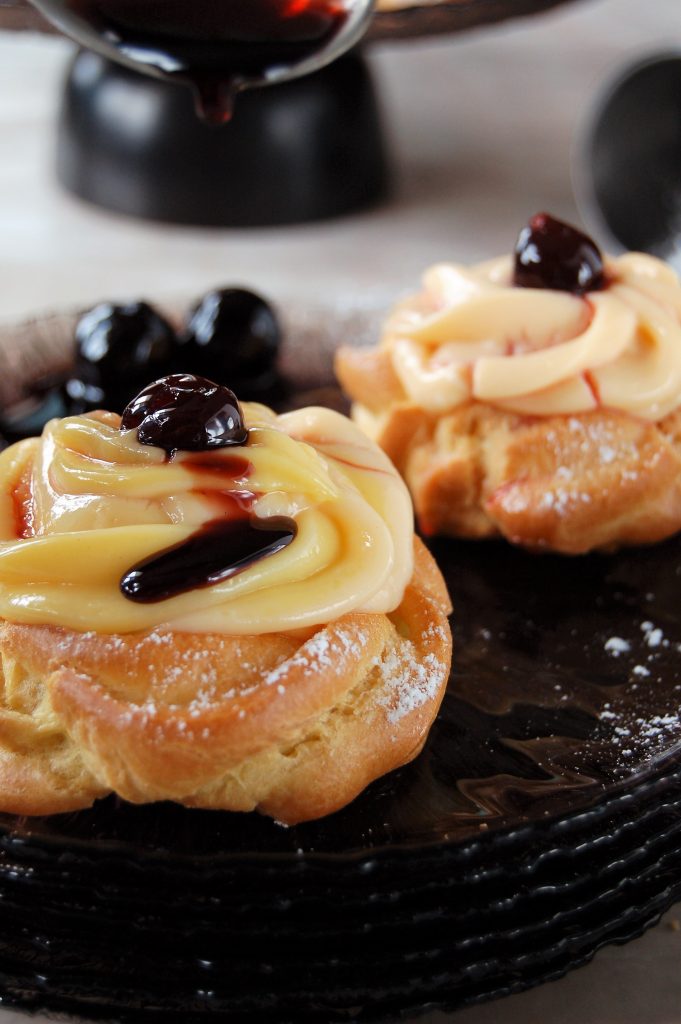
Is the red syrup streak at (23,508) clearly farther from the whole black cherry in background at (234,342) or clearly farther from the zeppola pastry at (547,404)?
the whole black cherry in background at (234,342)

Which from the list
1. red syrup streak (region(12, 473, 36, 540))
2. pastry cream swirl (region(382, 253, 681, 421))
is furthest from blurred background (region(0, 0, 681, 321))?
red syrup streak (region(12, 473, 36, 540))

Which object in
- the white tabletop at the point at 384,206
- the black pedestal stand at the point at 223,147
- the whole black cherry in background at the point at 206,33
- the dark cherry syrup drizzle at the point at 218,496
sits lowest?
the white tabletop at the point at 384,206

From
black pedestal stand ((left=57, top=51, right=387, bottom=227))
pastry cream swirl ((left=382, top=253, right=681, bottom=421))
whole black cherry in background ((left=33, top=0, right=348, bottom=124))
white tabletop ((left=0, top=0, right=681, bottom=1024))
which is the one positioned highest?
whole black cherry in background ((left=33, top=0, right=348, bottom=124))

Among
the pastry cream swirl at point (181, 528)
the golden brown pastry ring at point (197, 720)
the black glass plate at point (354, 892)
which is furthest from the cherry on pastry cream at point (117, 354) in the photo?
the black glass plate at point (354, 892)

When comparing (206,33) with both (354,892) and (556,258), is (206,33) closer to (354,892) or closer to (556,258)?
(556,258)

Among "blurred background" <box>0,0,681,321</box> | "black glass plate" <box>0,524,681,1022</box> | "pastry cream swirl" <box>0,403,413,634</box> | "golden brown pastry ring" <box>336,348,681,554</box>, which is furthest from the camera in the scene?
"blurred background" <box>0,0,681,321</box>

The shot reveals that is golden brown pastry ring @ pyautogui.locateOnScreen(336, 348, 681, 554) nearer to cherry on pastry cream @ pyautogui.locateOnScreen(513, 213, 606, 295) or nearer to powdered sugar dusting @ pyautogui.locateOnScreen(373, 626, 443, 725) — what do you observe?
cherry on pastry cream @ pyautogui.locateOnScreen(513, 213, 606, 295)
